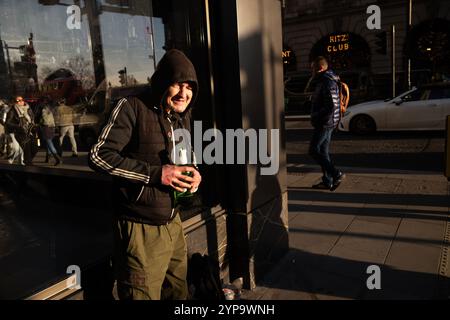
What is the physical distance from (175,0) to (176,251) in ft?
6.83

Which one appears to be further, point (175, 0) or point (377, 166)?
point (377, 166)

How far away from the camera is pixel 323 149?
5.97 metres

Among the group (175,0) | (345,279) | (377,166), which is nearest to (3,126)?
(175,0)

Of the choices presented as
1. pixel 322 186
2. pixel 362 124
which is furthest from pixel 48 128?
pixel 362 124

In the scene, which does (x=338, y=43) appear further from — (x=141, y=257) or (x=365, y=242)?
Answer: (x=141, y=257)

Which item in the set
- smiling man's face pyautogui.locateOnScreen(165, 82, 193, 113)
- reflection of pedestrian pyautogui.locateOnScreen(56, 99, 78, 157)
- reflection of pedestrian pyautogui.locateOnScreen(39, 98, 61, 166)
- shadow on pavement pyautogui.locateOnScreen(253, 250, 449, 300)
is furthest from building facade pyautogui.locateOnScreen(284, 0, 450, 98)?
smiling man's face pyautogui.locateOnScreen(165, 82, 193, 113)

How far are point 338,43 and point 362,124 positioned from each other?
54.5 feet

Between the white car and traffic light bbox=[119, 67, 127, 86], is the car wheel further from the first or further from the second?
traffic light bbox=[119, 67, 127, 86]

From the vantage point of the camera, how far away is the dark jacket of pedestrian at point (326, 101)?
5641mm

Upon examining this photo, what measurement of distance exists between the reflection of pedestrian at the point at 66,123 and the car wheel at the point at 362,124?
30.1 ft

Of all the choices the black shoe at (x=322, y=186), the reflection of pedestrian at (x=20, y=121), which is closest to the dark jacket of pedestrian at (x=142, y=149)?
the reflection of pedestrian at (x=20, y=121)

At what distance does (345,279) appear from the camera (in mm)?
3316
